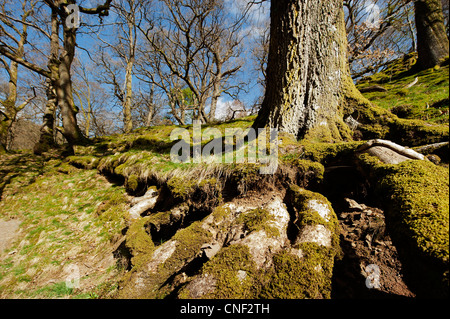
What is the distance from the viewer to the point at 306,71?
344 centimetres

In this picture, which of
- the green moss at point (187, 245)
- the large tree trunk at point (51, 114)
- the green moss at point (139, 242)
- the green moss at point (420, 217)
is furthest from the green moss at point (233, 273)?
the large tree trunk at point (51, 114)

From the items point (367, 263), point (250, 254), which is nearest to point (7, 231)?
point (250, 254)

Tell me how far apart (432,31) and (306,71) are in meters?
6.51

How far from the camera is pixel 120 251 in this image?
10.3 ft

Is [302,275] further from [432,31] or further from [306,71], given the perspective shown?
[432,31]

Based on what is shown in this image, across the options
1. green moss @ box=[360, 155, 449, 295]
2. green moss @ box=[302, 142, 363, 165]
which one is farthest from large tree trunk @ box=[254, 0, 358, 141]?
green moss @ box=[360, 155, 449, 295]

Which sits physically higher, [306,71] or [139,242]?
[306,71]

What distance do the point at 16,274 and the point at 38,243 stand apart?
746 millimetres

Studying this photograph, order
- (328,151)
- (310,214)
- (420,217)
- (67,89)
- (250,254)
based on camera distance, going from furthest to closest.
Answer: (67,89), (328,151), (310,214), (250,254), (420,217)

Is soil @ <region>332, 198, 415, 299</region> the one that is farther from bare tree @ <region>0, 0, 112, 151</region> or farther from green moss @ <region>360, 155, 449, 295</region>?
bare tree @ <region>0, 0, 112, 151</region>

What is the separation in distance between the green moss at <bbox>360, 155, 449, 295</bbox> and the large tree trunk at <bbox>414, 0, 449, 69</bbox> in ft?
26.3

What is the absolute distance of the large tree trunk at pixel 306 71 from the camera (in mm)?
3266

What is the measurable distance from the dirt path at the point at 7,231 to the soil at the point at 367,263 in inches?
259

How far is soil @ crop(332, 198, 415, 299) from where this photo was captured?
1.45m
